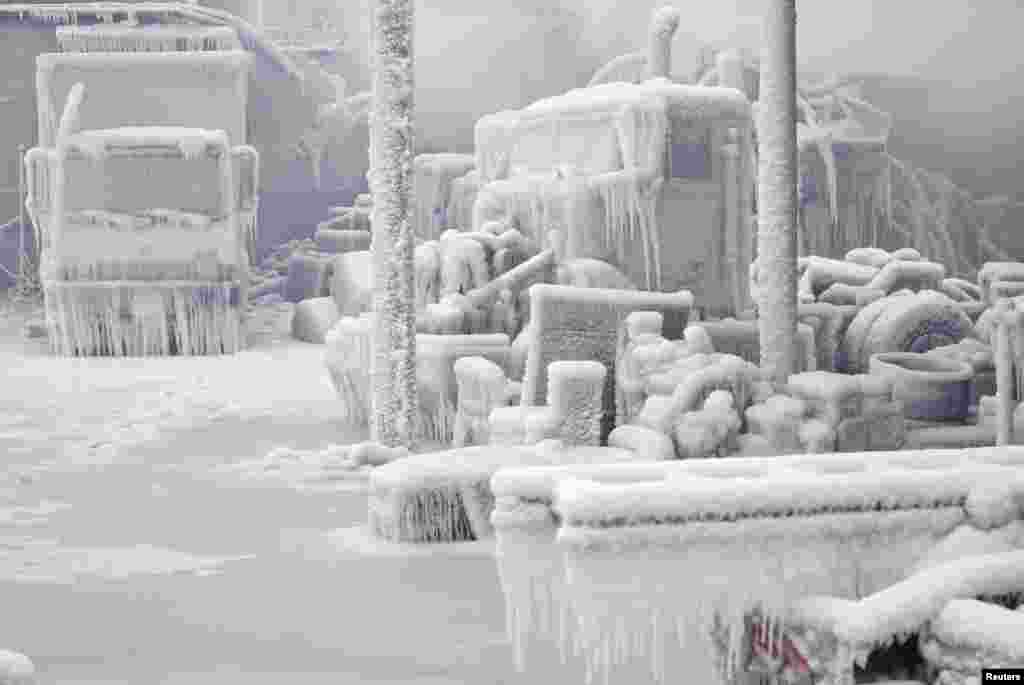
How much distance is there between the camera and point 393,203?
407 inches

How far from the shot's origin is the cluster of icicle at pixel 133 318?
19219 mm

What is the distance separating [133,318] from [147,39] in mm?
5638

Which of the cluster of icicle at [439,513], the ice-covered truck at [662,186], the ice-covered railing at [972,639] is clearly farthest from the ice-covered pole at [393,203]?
the ice-covered railing at [972,639]

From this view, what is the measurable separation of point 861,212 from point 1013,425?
15415 mm

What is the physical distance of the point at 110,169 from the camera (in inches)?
780

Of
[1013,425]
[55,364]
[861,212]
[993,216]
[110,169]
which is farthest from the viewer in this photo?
[993,216]

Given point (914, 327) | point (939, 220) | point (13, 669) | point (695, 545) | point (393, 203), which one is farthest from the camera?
point (939, 220)

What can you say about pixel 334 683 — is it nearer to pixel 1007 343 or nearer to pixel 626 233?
pixel 1007 343

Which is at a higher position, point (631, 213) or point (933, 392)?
point (631, 213)

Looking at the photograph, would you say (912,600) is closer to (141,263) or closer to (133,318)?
(133,318)

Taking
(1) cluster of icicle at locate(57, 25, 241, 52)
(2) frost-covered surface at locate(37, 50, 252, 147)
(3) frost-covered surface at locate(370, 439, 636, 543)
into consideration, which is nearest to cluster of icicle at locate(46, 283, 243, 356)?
(2) frost-covered surface at locate(37, 50, 252, 147)

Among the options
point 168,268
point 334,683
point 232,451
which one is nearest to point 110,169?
point 168,268

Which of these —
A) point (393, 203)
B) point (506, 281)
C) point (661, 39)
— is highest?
point (661, 39)

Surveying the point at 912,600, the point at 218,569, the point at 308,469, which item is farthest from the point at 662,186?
the point at 912,600
